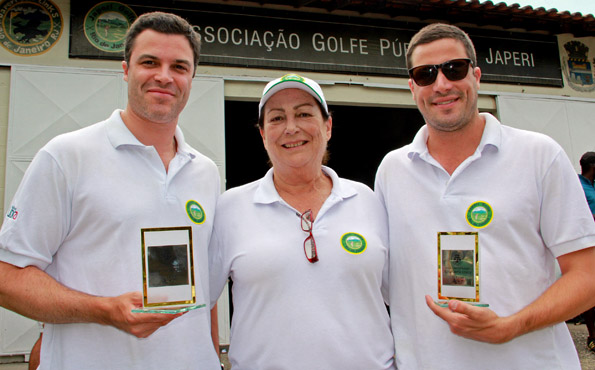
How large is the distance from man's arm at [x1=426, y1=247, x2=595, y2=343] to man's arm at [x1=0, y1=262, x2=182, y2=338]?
1087mm

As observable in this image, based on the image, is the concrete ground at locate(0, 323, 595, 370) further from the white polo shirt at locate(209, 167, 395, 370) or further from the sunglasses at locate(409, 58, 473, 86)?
the sunglasses at locate(409, 58, 473, 86)

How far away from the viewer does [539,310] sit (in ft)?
6.07

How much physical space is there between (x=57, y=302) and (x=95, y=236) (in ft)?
0.96

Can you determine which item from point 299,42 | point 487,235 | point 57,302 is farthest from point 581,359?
point 57,302

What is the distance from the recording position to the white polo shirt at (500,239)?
1925mm

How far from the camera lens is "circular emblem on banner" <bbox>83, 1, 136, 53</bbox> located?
5781 millimetres

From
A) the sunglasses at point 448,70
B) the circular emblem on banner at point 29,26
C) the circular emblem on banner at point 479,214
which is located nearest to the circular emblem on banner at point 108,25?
the circular emblem on banner at point 29,26

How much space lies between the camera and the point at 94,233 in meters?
1.91

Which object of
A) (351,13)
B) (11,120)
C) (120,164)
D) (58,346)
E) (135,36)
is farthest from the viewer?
(351,13)

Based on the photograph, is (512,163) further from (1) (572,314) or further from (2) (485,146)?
(1) (572,314)

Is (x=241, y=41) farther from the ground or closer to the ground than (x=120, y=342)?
farther from the ground

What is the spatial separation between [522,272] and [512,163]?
1.57 ft

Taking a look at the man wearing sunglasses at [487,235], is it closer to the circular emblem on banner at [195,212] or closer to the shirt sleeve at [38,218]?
the circular emblem on banner at [195,212]

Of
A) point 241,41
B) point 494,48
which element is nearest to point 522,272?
point 241,41
